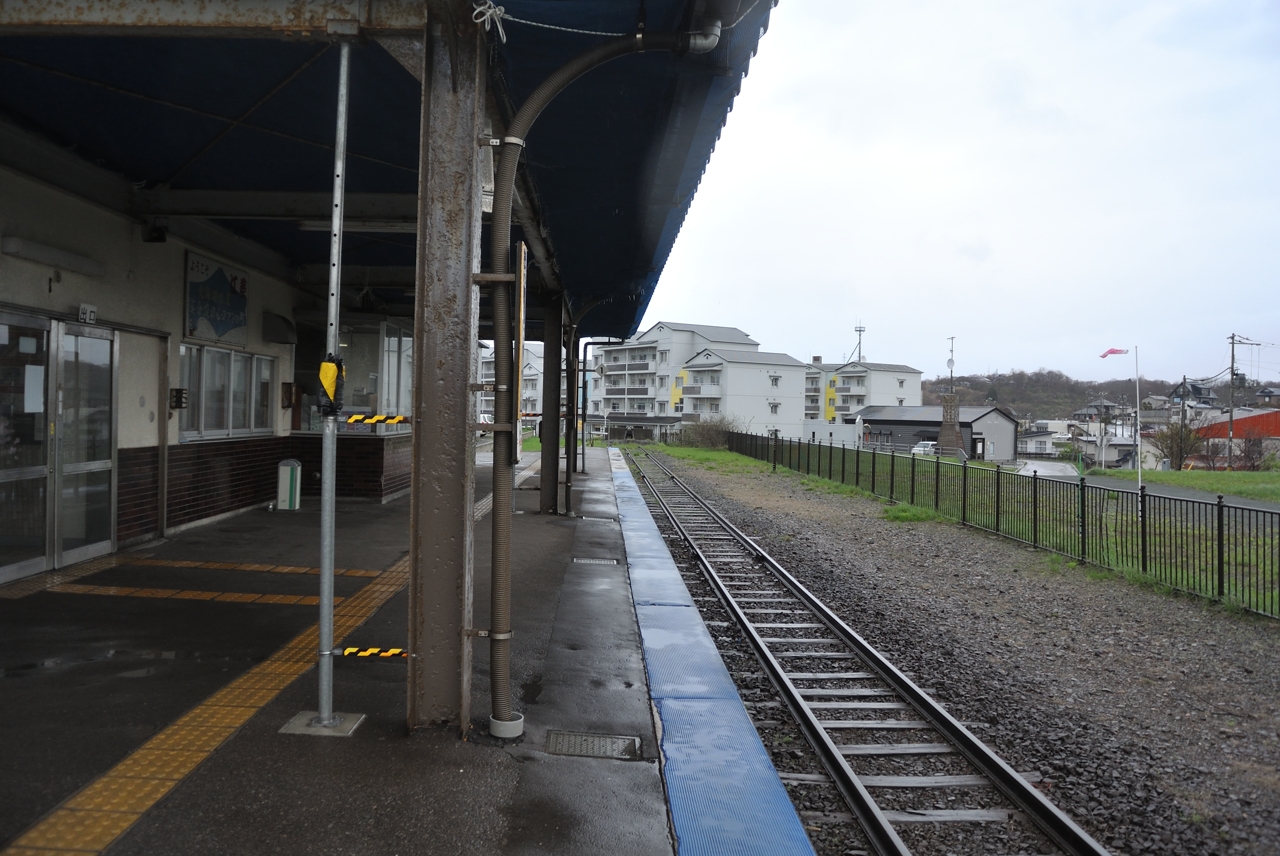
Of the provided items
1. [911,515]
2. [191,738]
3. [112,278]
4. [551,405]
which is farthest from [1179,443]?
[191,738]

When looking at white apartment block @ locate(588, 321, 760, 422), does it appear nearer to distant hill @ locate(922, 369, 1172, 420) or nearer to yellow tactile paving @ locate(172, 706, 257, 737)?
distant hill @ locate(922, 369, 1172, 420)

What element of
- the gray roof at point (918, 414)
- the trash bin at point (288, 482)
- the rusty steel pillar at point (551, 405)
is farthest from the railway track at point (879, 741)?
the gray roof at point (918, 414)

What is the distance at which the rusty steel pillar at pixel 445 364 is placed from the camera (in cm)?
413

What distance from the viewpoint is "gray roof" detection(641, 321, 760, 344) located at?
75438 millimetres

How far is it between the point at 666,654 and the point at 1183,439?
124 feet

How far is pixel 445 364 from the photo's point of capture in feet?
13.6

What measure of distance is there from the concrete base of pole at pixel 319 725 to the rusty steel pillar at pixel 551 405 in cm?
937

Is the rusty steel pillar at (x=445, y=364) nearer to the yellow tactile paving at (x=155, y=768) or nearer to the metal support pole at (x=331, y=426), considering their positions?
the metal support pole at (x=331, y=426)

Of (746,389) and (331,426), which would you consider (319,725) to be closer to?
(331,426)

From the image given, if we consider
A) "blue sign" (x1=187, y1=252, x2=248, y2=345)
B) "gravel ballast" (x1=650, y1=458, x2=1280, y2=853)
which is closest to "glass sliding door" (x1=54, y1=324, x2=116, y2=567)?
"blue sign" (x1=187, y1=252, x2=248, y2=345)

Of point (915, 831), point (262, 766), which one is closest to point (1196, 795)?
point (915, 831)

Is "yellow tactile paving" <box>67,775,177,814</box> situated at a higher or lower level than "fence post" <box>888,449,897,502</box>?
lower

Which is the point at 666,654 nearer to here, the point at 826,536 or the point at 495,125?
the point at 495,125

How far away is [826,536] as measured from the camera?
1376 cm
